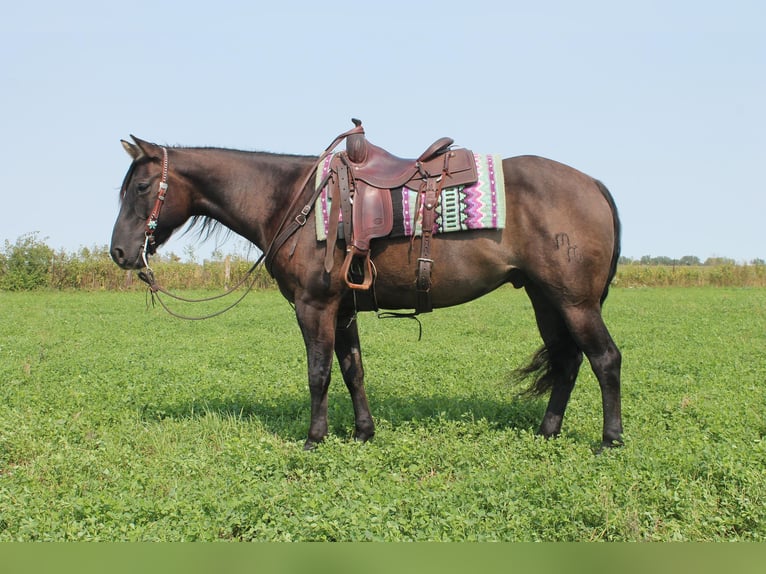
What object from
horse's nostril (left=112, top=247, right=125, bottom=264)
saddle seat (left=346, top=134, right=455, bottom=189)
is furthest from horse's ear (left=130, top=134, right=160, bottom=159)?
saddle seat (left=346, top=134, right=455, bottom=189)

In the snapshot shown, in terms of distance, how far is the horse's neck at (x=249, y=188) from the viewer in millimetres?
6082

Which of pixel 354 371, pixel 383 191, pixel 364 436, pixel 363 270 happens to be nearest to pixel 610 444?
pixel 364 436

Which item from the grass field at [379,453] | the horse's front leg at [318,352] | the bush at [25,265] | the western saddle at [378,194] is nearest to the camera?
the grass field at [379,453]

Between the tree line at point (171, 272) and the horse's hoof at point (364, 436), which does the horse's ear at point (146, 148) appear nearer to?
the horse's hoof at point (364, 436)

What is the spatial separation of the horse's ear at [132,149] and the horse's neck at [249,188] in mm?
472

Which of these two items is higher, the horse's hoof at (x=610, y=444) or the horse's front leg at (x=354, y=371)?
the horse's front leg at (x=354, y=371)

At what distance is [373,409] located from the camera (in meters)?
7.18

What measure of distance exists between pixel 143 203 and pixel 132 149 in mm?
532

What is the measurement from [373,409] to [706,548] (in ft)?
15.8

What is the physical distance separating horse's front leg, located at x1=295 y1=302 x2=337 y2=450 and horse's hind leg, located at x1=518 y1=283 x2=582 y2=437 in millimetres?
1987

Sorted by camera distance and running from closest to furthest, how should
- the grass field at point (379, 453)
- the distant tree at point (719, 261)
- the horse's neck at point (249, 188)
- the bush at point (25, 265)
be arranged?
1. the grass field at point (379, 453)
2. the horse's neck at point (249, 188)
3. the bush at point (25, 265)
4. the distant tree at point (719, 261)

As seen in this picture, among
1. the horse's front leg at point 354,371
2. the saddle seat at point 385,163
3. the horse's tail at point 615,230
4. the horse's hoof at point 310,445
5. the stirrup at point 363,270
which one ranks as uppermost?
the saddle seat at point 385,163

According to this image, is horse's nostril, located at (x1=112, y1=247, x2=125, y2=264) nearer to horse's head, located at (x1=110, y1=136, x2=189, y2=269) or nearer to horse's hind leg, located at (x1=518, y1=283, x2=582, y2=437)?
horse's head, located at (x1=110, y1=136, x2=189, y2=269)

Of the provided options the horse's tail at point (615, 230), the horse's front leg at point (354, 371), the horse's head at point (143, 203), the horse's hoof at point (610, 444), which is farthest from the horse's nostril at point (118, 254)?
the horse's hoof at point (610, 444)
